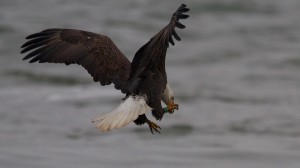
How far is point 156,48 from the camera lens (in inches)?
287

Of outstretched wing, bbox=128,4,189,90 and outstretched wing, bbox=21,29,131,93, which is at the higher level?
outstretched wing, bbox=21,29,131,93

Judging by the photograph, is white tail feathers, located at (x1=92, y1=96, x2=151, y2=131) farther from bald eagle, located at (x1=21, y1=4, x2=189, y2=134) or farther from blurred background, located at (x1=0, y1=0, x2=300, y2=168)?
blurred background, located at (x1=0, y1=0, x2=300, y2=168)

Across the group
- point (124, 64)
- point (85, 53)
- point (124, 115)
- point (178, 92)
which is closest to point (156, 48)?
point (124, 115)

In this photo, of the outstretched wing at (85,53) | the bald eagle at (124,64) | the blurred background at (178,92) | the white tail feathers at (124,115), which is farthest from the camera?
the blurred background at (178,92)

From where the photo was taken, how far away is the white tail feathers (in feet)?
22.9

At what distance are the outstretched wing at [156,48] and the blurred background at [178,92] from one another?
2.39 m

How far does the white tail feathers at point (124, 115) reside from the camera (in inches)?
275

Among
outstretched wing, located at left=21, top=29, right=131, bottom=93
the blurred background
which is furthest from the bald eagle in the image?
the blurred background

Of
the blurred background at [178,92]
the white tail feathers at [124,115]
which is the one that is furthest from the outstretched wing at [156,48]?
the blurred background at [178,92]

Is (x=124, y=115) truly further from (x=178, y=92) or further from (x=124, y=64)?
(x=178, y=92)

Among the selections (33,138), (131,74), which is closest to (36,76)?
(33,138)

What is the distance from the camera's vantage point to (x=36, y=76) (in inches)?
558

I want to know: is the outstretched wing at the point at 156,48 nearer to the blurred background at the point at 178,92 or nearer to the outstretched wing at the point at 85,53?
the outstretched wing at the point at 85,53

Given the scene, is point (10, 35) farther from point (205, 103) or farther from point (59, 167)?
point (59, 167)
